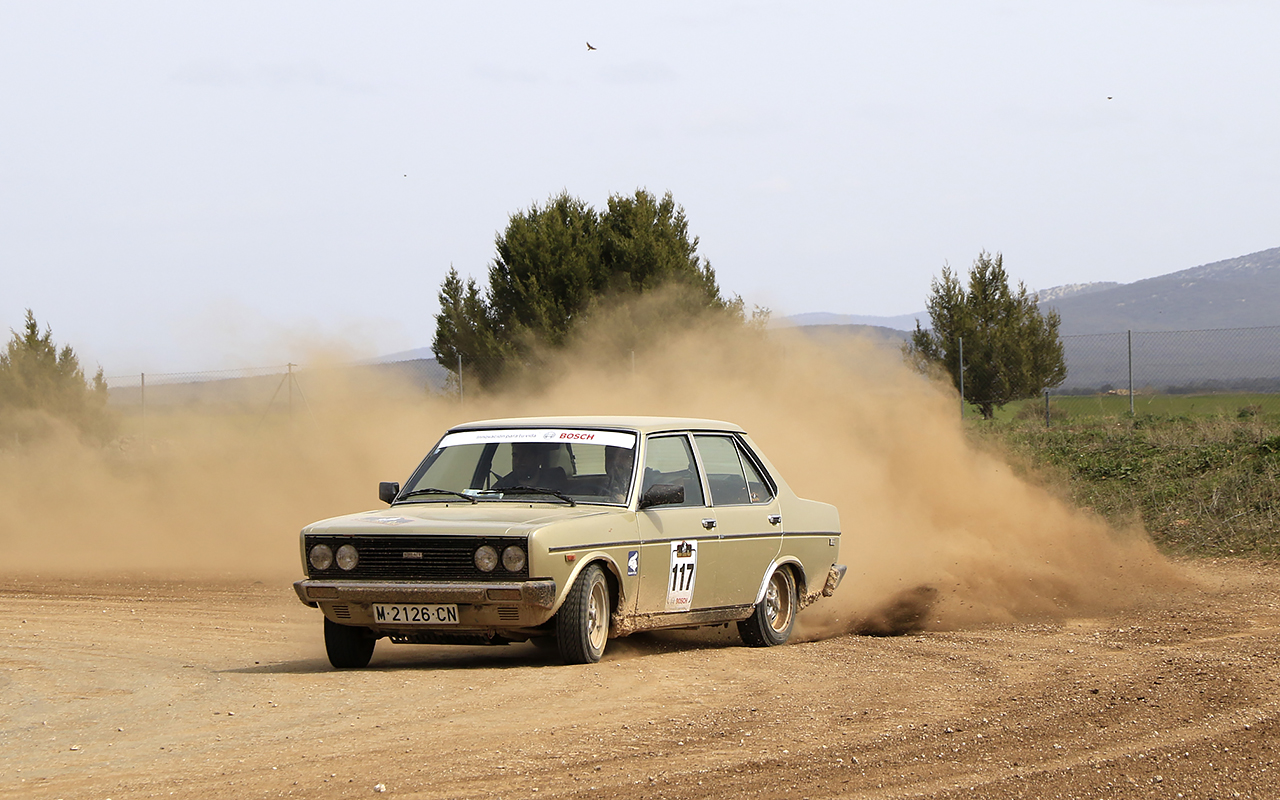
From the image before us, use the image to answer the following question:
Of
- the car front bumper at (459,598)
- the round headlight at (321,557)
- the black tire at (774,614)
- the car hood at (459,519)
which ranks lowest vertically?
the black tire at (774,614)

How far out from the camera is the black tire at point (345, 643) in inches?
321

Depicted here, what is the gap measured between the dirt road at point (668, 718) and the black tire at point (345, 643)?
10 cm

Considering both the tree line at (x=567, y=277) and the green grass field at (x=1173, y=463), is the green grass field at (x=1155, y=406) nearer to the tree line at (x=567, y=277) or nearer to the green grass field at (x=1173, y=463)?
the green grass field at (x=1173, y=463)

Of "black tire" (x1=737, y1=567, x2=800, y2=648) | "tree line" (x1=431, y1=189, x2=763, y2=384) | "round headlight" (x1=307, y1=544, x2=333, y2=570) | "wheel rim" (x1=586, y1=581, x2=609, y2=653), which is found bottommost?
"black tire" (x1=737, y1=567, x2=800, y2=648)

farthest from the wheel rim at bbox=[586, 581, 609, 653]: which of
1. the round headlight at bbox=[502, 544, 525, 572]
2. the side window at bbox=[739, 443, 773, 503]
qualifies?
the side window at bbox=[739, 443, 773, 503]

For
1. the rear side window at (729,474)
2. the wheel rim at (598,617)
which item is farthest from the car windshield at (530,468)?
the rear side window at (729,474)

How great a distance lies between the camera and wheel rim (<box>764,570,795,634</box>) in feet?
31.6

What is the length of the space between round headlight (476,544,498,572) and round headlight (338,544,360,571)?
0.79 metres

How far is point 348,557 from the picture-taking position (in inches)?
313

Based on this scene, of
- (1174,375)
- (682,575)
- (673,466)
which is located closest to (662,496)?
(682,575)

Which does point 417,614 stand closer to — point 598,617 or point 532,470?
point 598,617

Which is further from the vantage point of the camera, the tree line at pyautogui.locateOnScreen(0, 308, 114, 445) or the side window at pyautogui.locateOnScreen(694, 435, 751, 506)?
the tree line at pyautogui.locateOnScreen(0, 308, 114, 445)

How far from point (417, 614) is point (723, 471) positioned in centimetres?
274

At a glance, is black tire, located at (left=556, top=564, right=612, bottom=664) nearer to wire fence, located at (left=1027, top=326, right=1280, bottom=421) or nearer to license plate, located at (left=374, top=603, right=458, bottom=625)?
license plate, located at (left=374, top=603, right=458, bottom=625)
